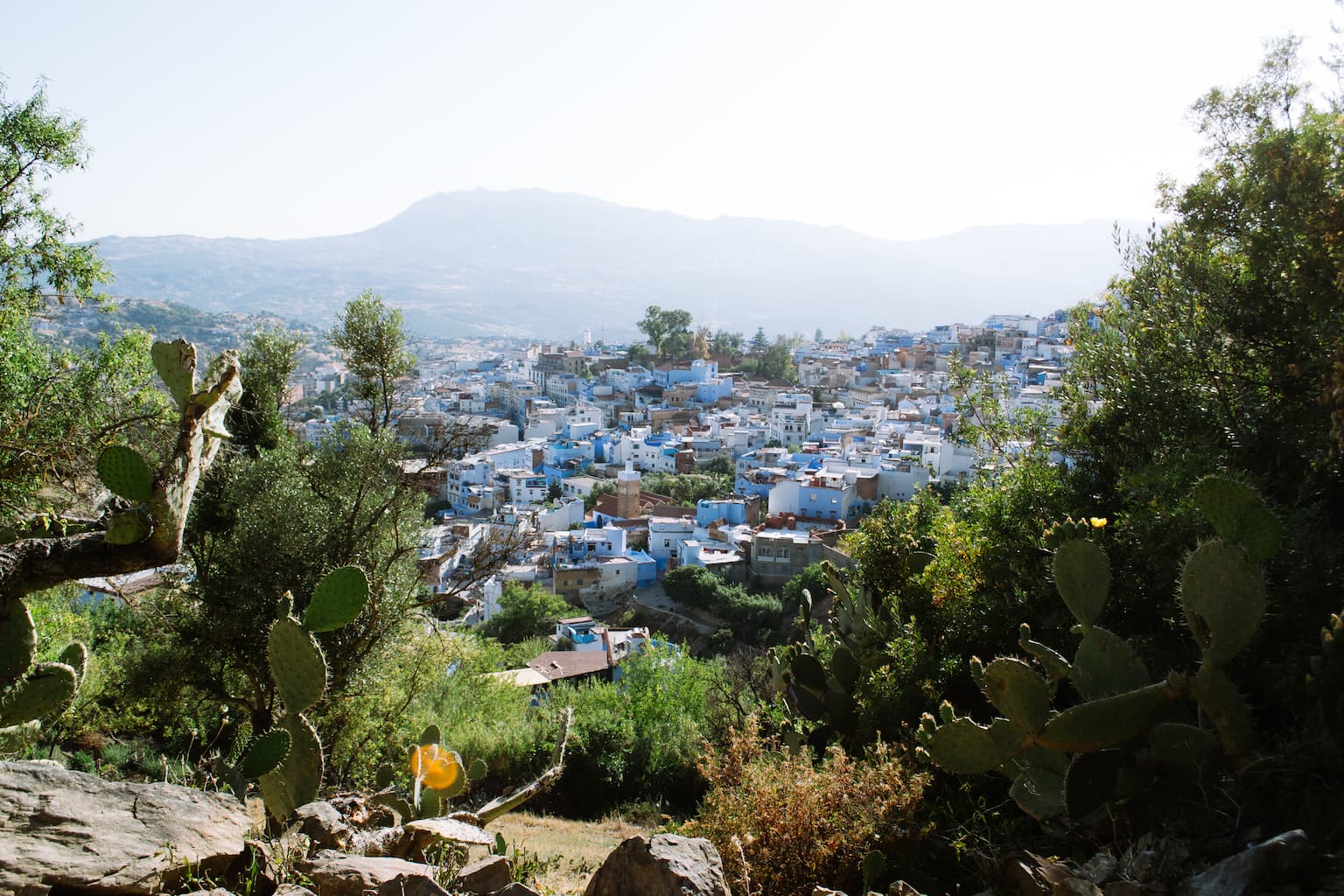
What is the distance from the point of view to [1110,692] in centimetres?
279

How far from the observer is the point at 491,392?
61.9 metres

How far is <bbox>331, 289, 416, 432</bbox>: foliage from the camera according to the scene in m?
7.47

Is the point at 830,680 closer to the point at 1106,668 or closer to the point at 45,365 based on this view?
the point at 1106,668

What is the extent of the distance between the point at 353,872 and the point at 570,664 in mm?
13981

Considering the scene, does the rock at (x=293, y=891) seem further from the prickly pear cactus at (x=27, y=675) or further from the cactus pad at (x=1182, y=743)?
the cactus pad at (x=1182, y=743)

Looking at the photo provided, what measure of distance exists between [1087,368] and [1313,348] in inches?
65.3

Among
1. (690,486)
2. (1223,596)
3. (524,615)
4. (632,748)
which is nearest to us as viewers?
(1223,596)

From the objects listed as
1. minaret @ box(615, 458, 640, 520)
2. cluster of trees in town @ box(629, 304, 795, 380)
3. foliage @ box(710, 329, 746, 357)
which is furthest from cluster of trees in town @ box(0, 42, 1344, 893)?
foliage @ box(710, 329, 746, 357)

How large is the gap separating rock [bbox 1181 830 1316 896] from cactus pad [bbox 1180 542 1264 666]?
0.65 m

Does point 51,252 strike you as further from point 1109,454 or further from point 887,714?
point 1109,454

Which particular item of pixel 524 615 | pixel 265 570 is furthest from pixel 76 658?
pixel 524 615

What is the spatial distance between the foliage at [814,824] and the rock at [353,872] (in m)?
1.09

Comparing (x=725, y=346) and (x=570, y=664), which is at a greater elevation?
(x=725, y=346)

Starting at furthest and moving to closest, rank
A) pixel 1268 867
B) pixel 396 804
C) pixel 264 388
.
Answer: pixel 264 388 → pixel 396 804 → pixel 1268 867
